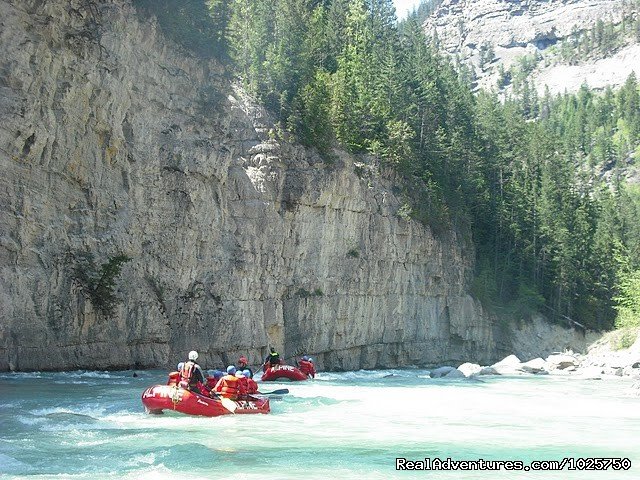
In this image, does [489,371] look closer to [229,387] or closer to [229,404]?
[229,387]

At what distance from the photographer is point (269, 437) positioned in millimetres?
19344

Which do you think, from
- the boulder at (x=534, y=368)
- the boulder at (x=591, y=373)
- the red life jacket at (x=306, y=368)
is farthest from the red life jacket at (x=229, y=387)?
the boulder at (x=534, y=368)

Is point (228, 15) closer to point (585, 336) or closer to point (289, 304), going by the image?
point (289, 304)

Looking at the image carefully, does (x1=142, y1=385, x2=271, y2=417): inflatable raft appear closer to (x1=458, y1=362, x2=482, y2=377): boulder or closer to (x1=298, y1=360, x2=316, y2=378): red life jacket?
(x1=298, y1=360, x2=316, y2=378): red life jacket

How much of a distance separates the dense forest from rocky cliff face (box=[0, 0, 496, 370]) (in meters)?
2.51

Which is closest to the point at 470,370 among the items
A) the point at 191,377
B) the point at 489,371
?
the point at 489,371

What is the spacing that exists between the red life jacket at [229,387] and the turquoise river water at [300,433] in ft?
3.42

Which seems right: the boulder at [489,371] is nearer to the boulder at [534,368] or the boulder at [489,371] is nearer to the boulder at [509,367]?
the boulder at [509,367]

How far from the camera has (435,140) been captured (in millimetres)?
60969

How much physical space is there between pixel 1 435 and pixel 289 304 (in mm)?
25797

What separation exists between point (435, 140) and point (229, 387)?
40.9 m

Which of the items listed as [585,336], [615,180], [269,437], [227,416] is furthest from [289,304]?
[615,180]

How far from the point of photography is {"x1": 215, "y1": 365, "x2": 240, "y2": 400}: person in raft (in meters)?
23.3

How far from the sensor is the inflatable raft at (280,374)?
35.1 meters
